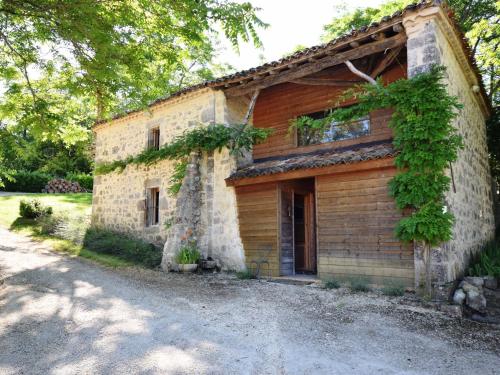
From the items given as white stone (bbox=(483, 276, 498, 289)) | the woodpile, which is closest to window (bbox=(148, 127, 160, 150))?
white stone (bbox=(483, 276, 498, 289))

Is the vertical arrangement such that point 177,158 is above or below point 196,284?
above

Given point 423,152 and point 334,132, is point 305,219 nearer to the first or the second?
point 334,132

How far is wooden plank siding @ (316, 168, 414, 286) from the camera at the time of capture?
21.5ft

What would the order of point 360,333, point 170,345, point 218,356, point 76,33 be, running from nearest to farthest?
point 218,356 < point 170,345 < point 360,333 < point 76,33

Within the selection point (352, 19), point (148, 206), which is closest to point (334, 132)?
point (148, 206)

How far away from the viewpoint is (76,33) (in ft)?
16.8

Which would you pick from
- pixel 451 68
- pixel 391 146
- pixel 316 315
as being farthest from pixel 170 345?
pixel 451 68

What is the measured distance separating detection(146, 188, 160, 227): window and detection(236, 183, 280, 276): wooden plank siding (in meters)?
3.22

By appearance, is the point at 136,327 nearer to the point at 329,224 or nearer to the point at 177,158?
the point at 329,224

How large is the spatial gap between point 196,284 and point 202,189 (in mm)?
2945

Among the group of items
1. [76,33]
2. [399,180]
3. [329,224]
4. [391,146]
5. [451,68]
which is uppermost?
[451,68]

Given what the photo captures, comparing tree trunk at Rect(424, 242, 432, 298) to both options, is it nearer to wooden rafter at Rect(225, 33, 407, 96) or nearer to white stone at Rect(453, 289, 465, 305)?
white stone at Rect(453, 289, 465, 305)

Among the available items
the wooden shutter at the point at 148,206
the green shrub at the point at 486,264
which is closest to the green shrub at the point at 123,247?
the wooden shutter at the point at 148,206

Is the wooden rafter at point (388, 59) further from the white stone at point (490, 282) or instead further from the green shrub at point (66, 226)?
the green shrub at point (66, 226)
